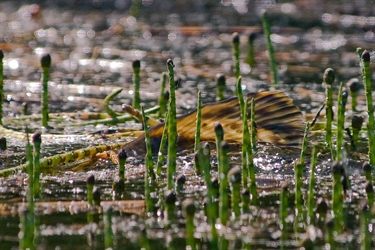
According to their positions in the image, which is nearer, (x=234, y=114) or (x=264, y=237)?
(x=264, y=237)

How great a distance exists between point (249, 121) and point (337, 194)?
1.46 m

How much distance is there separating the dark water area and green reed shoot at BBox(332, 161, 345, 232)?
5cm

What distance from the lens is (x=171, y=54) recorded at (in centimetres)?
913

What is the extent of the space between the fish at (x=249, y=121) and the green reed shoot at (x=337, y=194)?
1.38m

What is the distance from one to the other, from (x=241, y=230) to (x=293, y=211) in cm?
32

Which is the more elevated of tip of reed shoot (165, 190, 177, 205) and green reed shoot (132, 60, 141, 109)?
green reed shoot (132, 60, 141, 109)

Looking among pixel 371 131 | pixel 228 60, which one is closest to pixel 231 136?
pixel 371 131

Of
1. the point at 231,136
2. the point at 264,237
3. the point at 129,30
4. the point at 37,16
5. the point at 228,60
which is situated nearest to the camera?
the point at 264,237

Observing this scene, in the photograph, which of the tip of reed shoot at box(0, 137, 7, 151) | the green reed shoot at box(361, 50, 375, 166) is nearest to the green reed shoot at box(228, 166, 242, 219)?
the green reed shoot at box(361, 50, 375, 166)

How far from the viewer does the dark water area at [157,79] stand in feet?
11.4

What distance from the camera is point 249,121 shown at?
491 centimetres

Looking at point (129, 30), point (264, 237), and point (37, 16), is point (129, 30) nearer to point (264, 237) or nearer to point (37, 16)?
point (37, 16)

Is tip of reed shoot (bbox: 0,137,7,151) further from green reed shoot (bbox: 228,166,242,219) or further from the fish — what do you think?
green reed shoot (bbox: 228,166,242,219)

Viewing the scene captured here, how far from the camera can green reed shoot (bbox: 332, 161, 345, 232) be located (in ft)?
11.3
